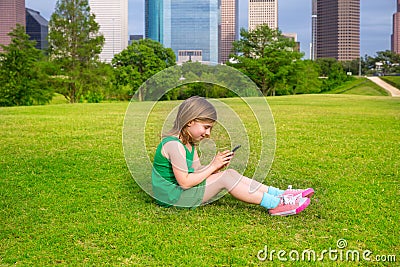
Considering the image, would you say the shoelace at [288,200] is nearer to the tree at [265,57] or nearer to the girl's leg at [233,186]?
the girl's leg at [233,186]

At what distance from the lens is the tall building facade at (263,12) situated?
18888cm

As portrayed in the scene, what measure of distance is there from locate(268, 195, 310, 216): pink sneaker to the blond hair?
2.82 ft

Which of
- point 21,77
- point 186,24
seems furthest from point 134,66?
point 186,24

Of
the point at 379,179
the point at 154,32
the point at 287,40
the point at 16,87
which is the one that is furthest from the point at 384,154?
the point at 154,32

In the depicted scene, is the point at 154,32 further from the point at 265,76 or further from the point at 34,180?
the point at 34,180

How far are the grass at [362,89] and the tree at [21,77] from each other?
1269 inches

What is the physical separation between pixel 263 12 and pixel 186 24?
42912 mm

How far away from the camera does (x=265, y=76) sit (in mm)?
51281

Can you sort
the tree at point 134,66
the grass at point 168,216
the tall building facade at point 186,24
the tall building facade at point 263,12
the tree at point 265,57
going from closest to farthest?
the grass at point 168,216 → the tree at point 134,66 → the tree at point 265,57 → the tall building facade at point 186,24 → the tall building facade at point 263,12

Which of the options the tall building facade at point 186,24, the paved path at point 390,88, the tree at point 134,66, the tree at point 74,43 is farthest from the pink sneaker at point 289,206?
the tall building facade at point 186,24

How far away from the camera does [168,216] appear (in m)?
4.05

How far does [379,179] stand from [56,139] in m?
5.45

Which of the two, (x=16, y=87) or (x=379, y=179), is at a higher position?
(x=16, y=87)

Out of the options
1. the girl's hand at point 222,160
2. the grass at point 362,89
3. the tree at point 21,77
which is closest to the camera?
the girl's hand at point 222,160
